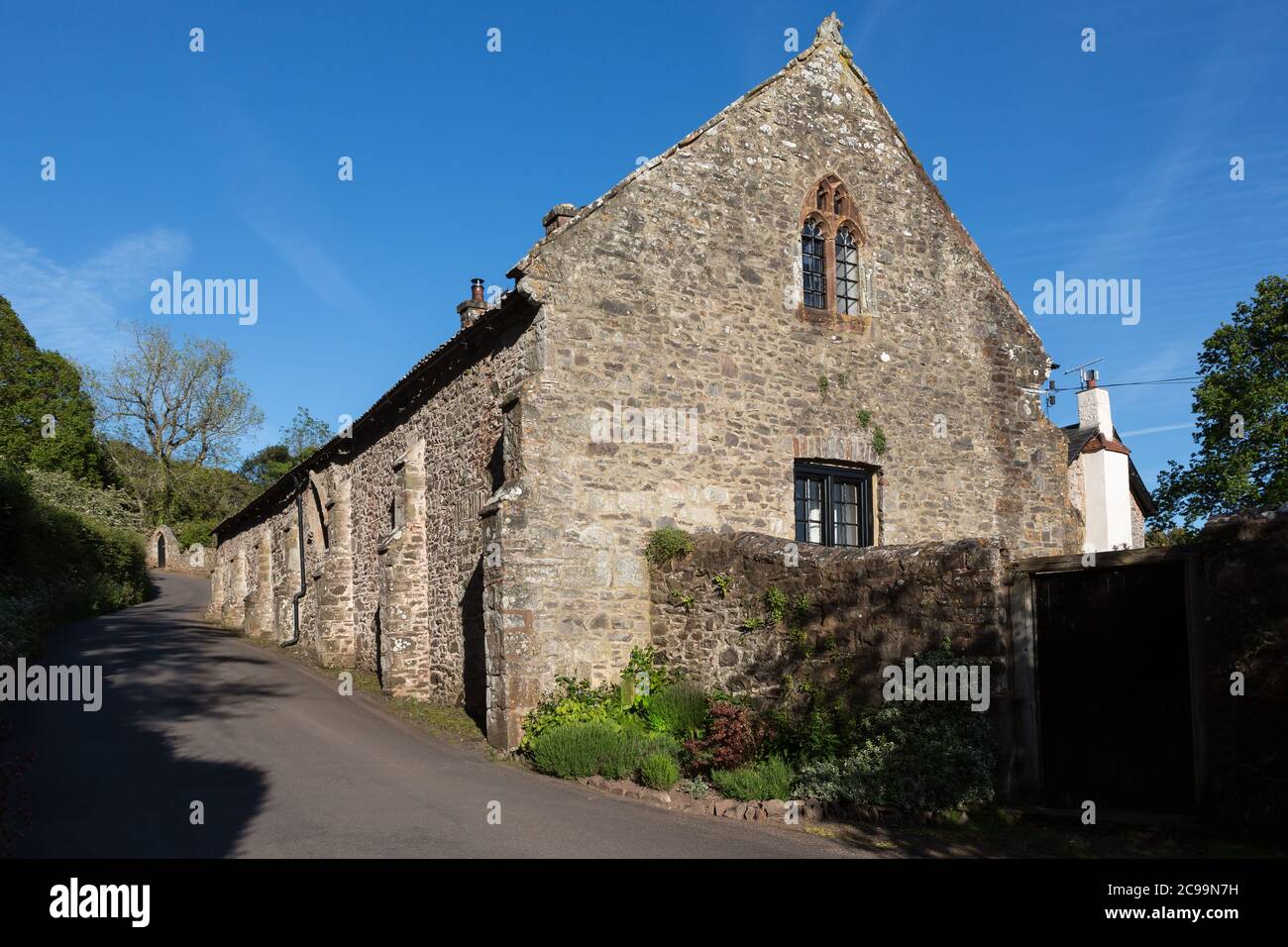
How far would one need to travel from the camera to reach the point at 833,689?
9.49 m

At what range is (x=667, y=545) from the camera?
39.1ft

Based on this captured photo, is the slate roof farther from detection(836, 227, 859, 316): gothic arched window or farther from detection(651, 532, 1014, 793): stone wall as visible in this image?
detection(651, 532, 1014, 793): stone wall

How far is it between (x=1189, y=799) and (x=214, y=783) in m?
9.07

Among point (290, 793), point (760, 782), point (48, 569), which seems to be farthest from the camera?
point (48, 569)

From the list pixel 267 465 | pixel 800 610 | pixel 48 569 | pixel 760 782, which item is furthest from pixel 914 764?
pixel 267 465

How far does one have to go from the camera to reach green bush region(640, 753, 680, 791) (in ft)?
31.2

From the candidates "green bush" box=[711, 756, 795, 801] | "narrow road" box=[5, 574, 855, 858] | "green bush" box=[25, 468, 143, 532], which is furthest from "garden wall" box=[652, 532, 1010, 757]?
"green bush" box=[25, 468, 143, 532]

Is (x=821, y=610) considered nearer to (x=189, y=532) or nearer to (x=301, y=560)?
(x=301, y=560)

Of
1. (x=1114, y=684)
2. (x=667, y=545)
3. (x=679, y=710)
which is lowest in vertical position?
(x=679, y=710)

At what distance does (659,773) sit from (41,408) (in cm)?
4316

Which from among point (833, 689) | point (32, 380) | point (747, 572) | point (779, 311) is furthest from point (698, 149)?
point (32, 380)

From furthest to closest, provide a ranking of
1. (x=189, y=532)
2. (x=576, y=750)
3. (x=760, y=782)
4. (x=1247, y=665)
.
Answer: (x=189, y=532), (x=576, y=750), (x=760, y=782), (x=1247, y=665)

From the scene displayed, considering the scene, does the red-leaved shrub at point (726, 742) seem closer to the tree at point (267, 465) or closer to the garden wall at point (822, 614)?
the garden wall at point (822, 614)
